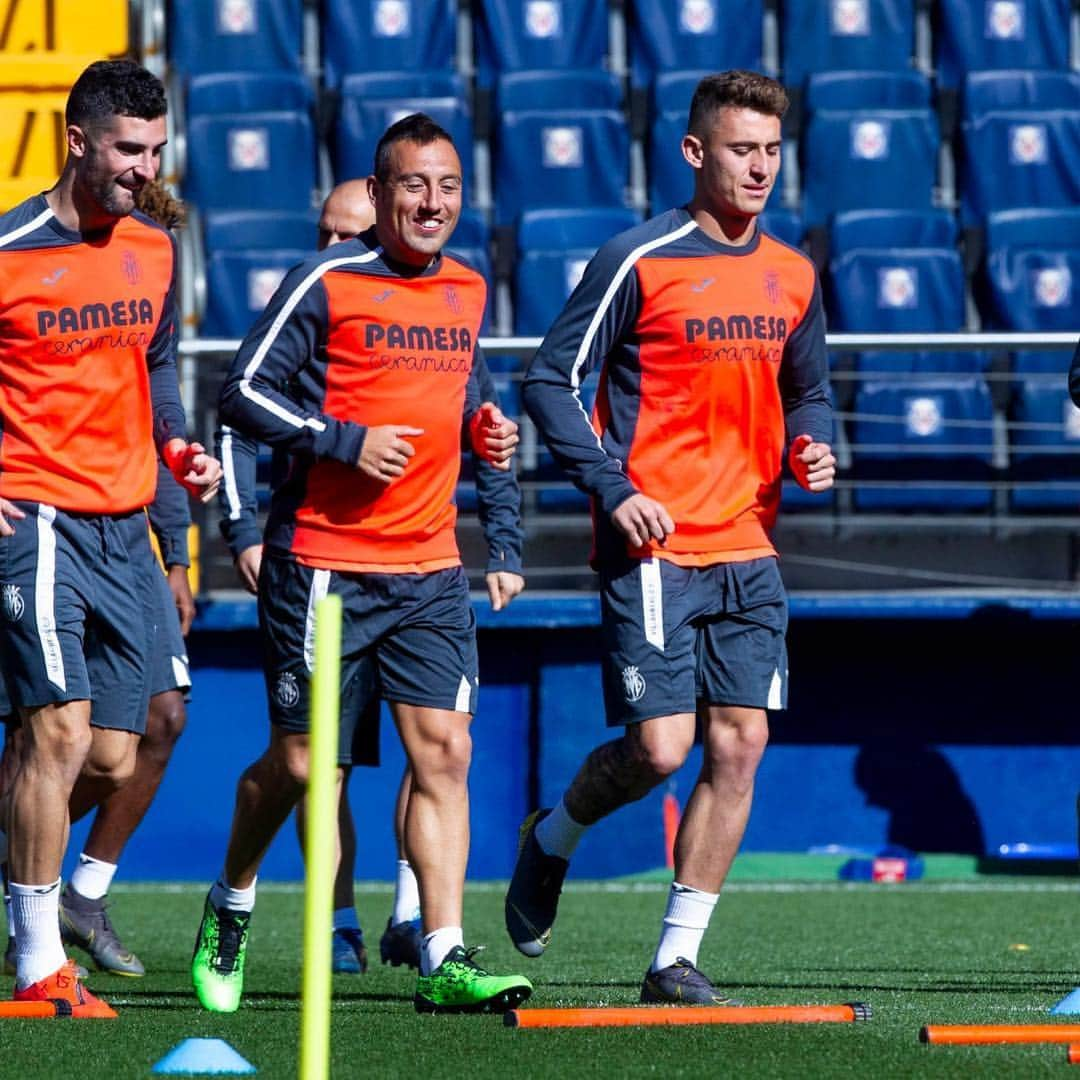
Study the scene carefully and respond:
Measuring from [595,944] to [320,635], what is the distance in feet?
13.4

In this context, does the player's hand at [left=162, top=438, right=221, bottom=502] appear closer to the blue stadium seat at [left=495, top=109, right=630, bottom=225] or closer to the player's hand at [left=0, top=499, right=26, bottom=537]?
the player's hand at [left=0, top=499, right=26, bottom=537]

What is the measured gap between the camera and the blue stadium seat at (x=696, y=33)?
1176 cm

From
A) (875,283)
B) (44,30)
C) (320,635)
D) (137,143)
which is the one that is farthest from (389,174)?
(44,30)

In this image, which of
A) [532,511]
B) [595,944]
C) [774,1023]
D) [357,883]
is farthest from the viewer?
[532,511]

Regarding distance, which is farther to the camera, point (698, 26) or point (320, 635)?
point (698, 26)

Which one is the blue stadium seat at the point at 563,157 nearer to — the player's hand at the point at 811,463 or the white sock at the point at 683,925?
the player's hand at the point at 811,463

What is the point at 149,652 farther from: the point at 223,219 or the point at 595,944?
the point at 223,219

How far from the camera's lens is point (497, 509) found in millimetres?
5191

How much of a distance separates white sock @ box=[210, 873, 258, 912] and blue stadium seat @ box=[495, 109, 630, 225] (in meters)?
6.69

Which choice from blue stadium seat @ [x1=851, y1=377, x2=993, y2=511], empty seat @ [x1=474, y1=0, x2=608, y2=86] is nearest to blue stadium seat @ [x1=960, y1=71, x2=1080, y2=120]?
empty seat @ [x1=474, y1=0, x2=608, y2=86]

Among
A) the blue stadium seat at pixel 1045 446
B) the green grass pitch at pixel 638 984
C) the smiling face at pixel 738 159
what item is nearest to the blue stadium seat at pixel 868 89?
the blue stadium seat at pixel 1045 446

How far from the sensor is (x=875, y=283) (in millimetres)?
10398

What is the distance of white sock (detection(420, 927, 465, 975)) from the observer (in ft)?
15.1

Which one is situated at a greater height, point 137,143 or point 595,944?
point 137,143
